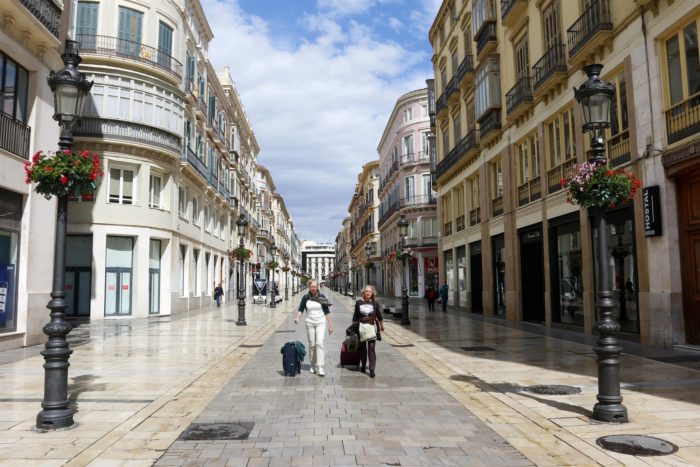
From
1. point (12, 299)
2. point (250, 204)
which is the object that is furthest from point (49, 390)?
point (250, 204)

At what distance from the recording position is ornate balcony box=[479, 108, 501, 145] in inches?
929

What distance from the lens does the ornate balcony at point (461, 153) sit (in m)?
26.6

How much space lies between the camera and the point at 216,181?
3919 cm

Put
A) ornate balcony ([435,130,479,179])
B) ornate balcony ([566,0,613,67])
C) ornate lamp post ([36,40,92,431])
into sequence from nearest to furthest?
ornate lamp post ([36,40,92,431])
ornate balcony ([566,0,613,67])
ornate balcony ([435,130,479,179])

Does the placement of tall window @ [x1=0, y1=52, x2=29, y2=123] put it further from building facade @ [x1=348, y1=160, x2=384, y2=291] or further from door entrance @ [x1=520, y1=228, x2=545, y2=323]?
building facade @ [x1=348, y1=160, x2=384, y2=291]

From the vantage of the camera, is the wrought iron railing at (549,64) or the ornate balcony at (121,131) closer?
the wrought iron railing at (549,64)

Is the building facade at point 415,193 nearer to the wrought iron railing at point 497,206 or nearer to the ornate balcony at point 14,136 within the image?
the wrought iron railing at point 497,206

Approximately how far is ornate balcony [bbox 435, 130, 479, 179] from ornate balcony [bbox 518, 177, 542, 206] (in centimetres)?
500

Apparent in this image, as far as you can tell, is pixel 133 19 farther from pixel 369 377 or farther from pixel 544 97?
pixel 369 377

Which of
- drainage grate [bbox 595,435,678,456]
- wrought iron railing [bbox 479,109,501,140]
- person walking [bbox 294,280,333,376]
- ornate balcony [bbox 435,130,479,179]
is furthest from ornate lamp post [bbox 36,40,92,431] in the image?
ornate balcony [bbox 435,130,479,179]

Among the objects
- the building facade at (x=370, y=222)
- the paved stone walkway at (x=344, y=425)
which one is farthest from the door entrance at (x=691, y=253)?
the building facade at (x=370, y=222)

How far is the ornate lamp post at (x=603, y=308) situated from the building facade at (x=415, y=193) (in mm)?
39812

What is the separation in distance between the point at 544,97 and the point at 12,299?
17.4 meters

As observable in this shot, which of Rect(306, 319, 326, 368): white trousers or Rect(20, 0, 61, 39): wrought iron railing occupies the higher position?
Rect(20, 0, 61, 39): wrought iron railing
